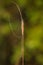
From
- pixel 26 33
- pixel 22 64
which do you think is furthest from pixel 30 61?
pixel 26 33

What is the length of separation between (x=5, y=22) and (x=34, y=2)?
177 mm

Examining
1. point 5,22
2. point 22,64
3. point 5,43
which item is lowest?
point 22,64

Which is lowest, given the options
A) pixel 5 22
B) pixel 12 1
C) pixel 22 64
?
pixel 22 64

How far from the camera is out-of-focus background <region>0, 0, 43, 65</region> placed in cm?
110

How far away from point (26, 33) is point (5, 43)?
0.13m

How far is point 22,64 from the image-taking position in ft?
3.71

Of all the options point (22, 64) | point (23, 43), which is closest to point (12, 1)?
point (23, 43)

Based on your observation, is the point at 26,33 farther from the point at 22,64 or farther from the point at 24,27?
the point at 22,64

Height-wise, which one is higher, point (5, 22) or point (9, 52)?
point (5, 22)

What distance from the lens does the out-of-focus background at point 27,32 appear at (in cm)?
110

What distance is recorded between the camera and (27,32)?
1.12 m

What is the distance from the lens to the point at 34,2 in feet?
3.62

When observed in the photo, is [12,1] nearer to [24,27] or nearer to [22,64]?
[24,27]

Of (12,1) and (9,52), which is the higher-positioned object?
(12,1)
